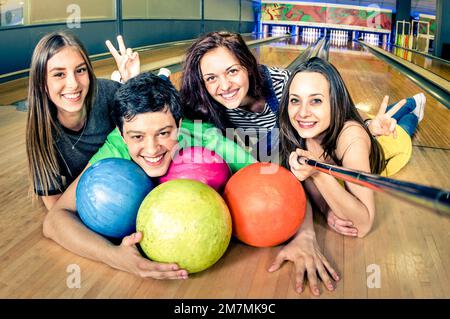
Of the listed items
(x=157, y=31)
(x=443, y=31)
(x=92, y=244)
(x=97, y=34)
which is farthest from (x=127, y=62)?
(x=157, y=31)

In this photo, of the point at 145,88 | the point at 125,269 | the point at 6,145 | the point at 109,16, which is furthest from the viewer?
the point at 109,16

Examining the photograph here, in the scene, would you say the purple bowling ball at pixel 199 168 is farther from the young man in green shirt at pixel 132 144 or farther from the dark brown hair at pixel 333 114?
the dark brown hair at pixel 333 114

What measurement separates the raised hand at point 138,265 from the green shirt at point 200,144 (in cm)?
38

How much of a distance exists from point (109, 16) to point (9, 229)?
5.38 metres

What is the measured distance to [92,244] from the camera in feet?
3.89

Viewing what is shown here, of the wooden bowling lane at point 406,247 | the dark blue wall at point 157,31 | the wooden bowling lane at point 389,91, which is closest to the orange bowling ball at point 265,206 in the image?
the wooden bowling lane at point 406,247

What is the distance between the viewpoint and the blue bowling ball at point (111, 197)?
123 cm

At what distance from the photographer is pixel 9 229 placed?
1.40 metres

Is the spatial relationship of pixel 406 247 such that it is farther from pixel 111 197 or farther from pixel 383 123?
pixel 111 197

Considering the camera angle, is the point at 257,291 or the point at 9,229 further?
the point at 9,229

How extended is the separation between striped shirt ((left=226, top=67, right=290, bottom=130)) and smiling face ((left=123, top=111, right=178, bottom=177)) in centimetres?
52

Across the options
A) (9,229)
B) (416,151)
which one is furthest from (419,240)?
(9,229)

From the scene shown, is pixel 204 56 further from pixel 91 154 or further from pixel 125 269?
pixel 125 269

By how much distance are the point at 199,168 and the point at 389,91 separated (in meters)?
3.21
